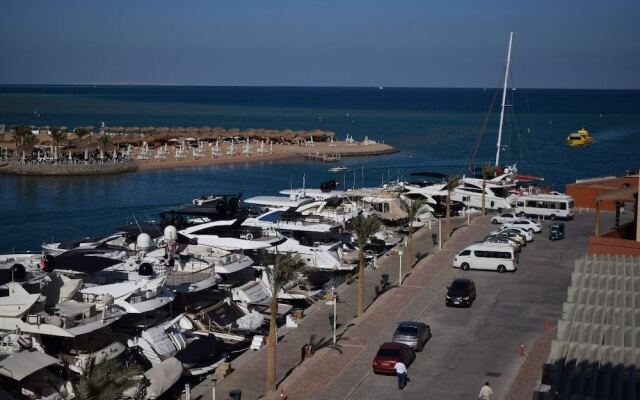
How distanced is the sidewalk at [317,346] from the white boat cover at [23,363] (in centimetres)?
336

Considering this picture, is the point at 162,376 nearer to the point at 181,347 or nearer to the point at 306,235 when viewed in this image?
the point at 181,347

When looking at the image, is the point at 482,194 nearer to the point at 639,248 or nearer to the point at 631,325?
the point at 639,248

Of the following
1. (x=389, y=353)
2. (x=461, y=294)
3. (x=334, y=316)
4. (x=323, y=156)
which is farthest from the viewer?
(x=323, y=156)

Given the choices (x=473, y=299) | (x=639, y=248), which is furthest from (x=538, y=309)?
(x=639, y=248)

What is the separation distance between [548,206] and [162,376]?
2625 cm

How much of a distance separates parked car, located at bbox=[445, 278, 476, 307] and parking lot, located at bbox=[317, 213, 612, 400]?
240 mm

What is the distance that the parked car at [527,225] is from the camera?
37531mm

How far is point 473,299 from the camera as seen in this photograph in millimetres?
26328

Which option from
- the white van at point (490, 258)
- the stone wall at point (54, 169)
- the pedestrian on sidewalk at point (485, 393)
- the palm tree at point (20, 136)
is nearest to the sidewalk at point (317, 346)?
the white van at point (490, 258)

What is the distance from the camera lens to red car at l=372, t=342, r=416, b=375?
19.7 meters

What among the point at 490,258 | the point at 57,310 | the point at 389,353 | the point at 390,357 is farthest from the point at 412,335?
the point at 490,258

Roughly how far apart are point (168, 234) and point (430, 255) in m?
10.5

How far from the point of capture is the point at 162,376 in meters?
20.7

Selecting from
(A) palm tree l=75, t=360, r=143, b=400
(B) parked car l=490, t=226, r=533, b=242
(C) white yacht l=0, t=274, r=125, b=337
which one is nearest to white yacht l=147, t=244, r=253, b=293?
(C) white yacht l=0, t=274, r=125, b=337
